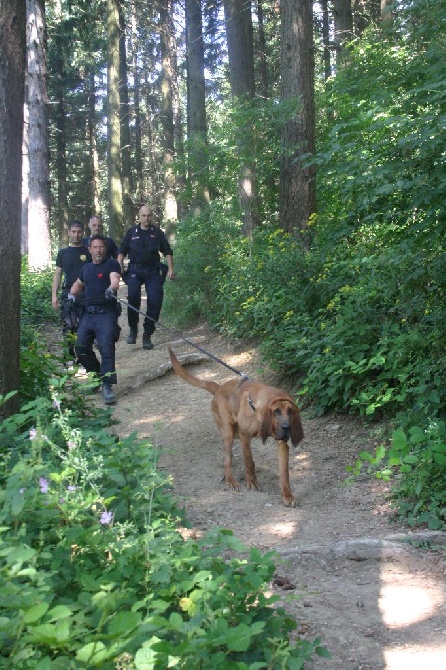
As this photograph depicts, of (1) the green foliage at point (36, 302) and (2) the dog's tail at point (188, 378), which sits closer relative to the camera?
(2) the dog's tail at point (188, 378)

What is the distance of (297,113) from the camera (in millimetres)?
11812

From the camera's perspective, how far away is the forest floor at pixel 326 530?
3.78 meters

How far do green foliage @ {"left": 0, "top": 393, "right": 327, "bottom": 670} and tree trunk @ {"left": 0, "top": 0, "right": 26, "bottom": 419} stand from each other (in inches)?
78.2

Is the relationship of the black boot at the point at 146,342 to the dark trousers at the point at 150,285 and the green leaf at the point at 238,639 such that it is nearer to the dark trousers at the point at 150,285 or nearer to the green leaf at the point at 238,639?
the dark trousers at the point at 150,285

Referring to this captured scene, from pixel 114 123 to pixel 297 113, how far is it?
15.6 m

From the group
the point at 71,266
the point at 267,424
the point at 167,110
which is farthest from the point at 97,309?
the point at 167,110

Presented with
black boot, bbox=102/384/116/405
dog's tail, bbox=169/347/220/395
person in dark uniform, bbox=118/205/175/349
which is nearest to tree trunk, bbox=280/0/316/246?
person in dark uniform, bbox=118/205/175/349

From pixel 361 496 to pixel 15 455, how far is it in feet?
10.3

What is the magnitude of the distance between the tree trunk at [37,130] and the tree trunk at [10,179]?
14.4 metres

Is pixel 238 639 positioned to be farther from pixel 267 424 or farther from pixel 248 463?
pixel 248 463

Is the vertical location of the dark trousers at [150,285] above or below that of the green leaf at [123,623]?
above

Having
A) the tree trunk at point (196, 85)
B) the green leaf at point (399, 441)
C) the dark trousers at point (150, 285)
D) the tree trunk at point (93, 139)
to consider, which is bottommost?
the green leaf at point (399, 441)

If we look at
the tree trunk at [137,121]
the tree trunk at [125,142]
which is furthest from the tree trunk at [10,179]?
the tree trunk at [137,121]

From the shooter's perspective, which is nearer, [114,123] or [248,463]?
[248,463]
